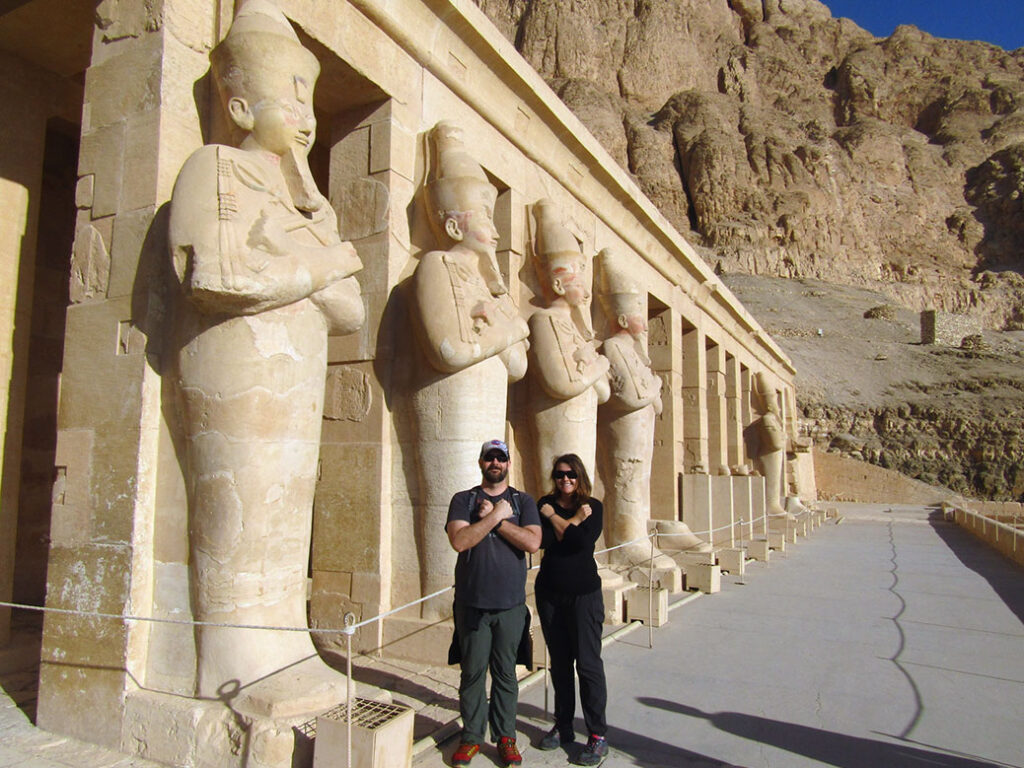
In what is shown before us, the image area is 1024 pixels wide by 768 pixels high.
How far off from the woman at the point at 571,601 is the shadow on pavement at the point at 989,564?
4.79 metres

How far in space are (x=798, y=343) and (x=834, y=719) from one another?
33.8 m

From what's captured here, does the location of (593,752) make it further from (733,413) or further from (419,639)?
(733,413)

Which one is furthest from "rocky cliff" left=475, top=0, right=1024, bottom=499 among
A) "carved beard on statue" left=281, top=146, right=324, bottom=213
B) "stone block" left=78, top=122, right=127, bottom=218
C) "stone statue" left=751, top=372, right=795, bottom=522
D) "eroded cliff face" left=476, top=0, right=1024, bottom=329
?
"stone block" left=78, top=122, right=127, bottom=218

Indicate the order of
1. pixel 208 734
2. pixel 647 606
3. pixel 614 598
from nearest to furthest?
pixel 208 734 → pixel 647 606 → pixel 614 598

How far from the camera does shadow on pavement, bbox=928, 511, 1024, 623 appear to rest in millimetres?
7148

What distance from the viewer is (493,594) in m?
2.96

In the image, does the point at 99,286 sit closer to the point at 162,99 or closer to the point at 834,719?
the point at 162,99

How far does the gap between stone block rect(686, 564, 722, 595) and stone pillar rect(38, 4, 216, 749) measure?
16.7 feet

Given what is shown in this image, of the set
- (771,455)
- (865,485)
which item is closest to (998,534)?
(771,455)

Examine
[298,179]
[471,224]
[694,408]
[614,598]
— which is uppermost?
[471,224]

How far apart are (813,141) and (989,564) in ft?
173

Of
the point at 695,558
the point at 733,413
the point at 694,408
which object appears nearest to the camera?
the point at 695,558

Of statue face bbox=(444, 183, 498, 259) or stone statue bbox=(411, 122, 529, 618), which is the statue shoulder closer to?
stone statue bbox=(411, 122, 529, 618)

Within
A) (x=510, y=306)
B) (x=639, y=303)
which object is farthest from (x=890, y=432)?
(x=510, y=306)
